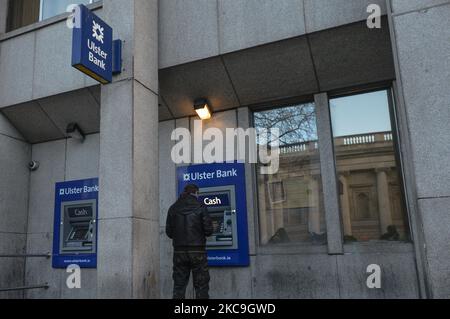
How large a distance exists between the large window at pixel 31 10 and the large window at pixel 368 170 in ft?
15.9

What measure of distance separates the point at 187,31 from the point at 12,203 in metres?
4.45

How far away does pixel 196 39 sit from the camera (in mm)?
6230

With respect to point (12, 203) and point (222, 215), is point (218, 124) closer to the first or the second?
point (222, 215)

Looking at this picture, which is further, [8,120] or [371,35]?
[8,120]

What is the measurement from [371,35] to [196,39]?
247 cm

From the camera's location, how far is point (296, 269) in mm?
5887

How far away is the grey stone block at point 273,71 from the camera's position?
5.79m

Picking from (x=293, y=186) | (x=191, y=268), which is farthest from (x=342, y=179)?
(x=191, y=268)

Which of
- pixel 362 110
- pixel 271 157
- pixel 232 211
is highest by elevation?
pixel 362 110

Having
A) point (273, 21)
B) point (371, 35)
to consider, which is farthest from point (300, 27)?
point (371, 35)

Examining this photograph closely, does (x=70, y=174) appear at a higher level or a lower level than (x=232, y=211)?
higher
